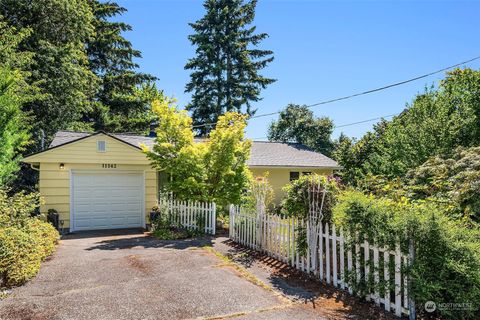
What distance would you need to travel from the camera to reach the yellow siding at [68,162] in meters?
10.8

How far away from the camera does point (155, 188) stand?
1225 cm

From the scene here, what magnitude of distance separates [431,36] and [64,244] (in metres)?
13.2

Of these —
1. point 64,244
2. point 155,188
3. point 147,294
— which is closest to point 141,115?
point 155,188

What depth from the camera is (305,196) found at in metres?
6.42

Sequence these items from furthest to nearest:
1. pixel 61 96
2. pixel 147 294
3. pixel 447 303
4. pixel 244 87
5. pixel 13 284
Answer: pixel 244 87, pixel 61 96, pixel 13 284, pixel 147 294, pixel 447 303

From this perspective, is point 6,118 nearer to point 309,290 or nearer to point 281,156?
point 309,290

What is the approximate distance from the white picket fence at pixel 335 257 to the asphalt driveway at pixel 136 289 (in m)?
1.18

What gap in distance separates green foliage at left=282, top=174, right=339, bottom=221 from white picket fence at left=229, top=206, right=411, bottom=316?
0.73 feet

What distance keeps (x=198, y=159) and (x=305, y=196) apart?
495 centimetres

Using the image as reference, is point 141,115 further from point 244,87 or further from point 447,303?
point 447,303

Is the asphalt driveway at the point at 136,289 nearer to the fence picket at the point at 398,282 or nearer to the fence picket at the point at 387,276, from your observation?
the fence picket at the point at 387,276

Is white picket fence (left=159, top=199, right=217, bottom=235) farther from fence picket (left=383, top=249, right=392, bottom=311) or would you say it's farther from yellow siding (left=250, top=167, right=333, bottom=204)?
yellow siding (left=250, top=167, right=333, bottom=204)

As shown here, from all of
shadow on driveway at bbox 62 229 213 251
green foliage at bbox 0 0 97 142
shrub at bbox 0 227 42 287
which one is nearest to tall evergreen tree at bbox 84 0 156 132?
green foliage at bbox 0 0 97 142

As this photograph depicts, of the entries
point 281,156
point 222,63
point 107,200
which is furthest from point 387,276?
point 222,63
